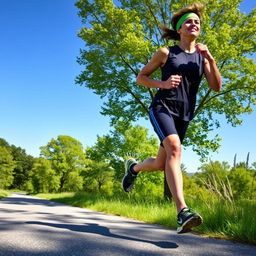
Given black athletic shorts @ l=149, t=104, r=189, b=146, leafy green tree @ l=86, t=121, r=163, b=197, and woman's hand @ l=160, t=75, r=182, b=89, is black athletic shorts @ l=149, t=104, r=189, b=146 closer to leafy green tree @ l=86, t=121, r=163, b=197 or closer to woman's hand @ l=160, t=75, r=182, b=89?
woman's hand @ l=160, t=75, r=182, b=89

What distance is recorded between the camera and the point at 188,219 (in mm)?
2232

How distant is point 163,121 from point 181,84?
0.46 m

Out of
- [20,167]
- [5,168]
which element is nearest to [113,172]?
[5,168]

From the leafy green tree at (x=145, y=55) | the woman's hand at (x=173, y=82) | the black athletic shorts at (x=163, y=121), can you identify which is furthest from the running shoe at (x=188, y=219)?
the leafy green tree at (x=145, y=55)

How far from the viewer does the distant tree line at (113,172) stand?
4.02 metres

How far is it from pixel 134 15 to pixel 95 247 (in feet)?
38.6

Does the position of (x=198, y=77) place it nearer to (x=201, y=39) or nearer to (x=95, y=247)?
(x=95, y=247)

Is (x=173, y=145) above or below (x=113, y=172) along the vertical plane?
below

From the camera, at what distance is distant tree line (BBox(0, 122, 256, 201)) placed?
4023 millimetres

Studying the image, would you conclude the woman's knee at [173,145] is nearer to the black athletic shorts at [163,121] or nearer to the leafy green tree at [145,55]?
the black athletic shorts at [163,121]

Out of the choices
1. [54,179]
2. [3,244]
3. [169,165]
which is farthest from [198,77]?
[54,179]

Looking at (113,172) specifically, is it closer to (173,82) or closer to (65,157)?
(65,157)

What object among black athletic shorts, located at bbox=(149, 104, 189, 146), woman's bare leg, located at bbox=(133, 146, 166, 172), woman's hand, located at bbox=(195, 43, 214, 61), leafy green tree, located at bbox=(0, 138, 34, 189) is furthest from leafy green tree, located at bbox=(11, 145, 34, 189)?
woman's hand, located at bbox=(195, 43, 214, 61)

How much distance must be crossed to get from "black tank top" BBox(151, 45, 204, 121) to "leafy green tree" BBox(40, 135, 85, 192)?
41279mm
